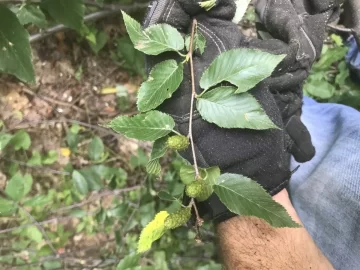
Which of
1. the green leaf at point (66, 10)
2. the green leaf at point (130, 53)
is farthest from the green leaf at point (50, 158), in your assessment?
the green leaf at point (66, 10)

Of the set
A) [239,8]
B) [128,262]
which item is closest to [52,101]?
[128,262]

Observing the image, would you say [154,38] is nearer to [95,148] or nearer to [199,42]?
[199,42]

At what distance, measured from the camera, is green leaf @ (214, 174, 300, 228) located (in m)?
0.63

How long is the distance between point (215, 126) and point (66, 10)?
62 centimetres

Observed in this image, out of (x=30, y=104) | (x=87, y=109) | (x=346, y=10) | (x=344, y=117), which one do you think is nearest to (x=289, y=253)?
(x=344, y=117)

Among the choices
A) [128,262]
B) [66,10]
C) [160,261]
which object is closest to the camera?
[128,262]

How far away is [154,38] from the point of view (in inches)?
26.7

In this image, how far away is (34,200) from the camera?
144 cm

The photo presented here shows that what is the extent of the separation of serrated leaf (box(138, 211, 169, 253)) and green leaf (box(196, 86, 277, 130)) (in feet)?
0.59

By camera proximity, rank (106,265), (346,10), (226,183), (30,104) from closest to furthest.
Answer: (226,183) < (346,10) < (106,265) < (30,104)

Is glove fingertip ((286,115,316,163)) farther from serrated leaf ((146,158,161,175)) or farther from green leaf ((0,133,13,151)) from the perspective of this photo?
green leaf ((0,133,13,151))

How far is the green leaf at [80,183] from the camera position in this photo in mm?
1389

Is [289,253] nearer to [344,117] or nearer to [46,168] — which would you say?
[344,117]

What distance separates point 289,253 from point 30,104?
134cm
